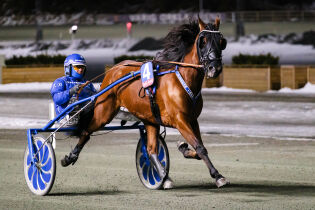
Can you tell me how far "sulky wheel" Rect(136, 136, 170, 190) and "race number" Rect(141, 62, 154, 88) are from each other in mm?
904

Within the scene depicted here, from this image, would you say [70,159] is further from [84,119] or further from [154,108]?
[154,108]

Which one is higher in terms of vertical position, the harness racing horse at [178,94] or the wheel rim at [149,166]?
the harness racing horse at [178,94]

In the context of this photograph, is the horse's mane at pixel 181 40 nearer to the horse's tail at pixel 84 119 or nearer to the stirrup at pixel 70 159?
the horse's tail at pixel 84 119

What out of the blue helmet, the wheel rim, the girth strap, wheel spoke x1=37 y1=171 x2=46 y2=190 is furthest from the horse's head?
wheel spoke x1=37 y1=171 x2=46 y2=190

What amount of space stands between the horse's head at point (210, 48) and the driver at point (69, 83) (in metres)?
1.68

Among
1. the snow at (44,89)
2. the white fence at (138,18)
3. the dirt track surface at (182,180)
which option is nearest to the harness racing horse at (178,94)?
the dirt track surface at (182,180)

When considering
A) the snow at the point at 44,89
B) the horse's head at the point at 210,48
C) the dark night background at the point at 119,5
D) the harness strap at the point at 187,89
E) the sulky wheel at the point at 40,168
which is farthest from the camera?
the dark night background at the point at 119,5

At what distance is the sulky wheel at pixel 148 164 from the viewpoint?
32.6 ft

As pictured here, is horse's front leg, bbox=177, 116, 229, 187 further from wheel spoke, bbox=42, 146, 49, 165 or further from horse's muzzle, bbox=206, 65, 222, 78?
wheel spoke, bbox=42, 146, 49, 165

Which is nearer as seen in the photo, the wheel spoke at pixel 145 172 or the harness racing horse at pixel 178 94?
the harness racing horse at pixel 178 94

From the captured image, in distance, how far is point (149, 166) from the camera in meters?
10.0

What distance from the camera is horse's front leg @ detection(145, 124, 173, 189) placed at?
945 centimetres

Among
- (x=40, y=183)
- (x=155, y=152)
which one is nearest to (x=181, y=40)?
(x=155, y=152)

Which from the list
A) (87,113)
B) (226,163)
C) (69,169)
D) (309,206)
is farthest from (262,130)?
(309,206)
